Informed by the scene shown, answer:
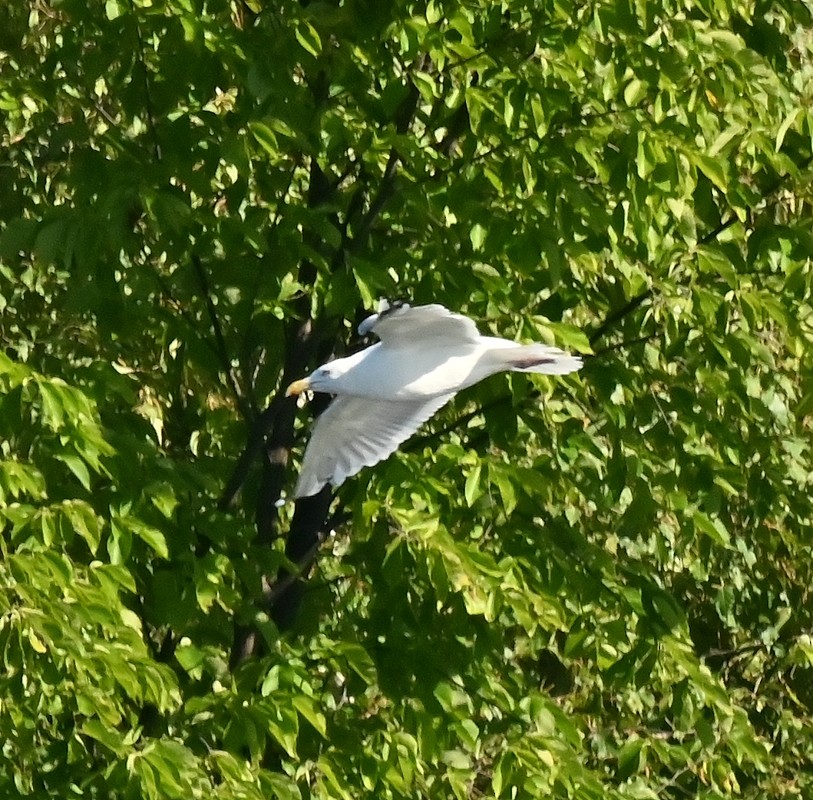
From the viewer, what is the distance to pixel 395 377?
417cm

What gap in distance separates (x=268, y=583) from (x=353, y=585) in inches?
16.8

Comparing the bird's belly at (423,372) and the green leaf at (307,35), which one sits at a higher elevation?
the green leaf at (307,35)

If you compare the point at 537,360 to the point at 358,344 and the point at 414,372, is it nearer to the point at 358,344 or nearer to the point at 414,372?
the point at 414,372

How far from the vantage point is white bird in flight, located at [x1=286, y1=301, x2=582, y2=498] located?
3.86 meters

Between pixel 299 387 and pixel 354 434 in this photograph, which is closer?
pixel 299 387

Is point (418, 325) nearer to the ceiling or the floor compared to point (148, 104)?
nearer to the floor

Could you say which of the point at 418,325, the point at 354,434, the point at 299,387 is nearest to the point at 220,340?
the point at 299,387

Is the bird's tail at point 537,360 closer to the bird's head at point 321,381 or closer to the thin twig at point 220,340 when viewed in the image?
the bird's head at point 321,381

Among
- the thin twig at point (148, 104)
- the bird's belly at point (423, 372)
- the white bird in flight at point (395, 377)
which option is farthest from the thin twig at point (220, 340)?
the bird's belly at point (423, 372)

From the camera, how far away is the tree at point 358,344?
357cm

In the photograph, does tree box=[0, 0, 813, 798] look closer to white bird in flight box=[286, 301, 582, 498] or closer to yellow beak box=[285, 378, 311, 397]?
white bird in flight box=[286, 301, 582, 498]

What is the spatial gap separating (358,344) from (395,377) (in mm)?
464

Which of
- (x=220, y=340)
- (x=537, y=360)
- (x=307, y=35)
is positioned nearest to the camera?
(x=307, y=35)

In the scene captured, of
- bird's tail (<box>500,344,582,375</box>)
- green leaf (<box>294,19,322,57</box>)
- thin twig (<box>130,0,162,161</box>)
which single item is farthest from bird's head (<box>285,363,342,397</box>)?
green leaf (<box>294,19,322,57</box>)
